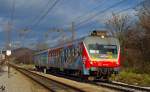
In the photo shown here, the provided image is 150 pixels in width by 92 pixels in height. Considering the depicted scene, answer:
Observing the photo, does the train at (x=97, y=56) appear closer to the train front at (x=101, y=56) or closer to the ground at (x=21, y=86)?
the train front at (x=101, y=56)

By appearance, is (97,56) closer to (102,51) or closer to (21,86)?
(102,51)

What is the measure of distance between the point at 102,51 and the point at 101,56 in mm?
398

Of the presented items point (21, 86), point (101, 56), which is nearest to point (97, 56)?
point (101, 56)

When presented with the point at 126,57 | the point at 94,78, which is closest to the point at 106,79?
the point at 94,78

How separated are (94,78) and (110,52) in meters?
2.76

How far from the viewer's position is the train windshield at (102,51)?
26562 millimetres

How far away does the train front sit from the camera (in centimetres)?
2622

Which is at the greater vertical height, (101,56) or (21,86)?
(101,56)

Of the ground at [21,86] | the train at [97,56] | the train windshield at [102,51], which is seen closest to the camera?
the ground at [21,86]

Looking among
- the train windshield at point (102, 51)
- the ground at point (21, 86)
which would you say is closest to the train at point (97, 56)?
the train windshield at point (102, 51)

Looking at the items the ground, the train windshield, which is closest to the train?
the train windshield

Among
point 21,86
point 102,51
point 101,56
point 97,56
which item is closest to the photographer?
point 21,86

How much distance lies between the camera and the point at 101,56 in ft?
87.7

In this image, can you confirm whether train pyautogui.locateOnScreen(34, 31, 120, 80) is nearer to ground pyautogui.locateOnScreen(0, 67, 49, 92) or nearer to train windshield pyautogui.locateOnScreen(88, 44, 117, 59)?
train windshield pyautogui.locateOnScreen(88, 44, 117, 59)
